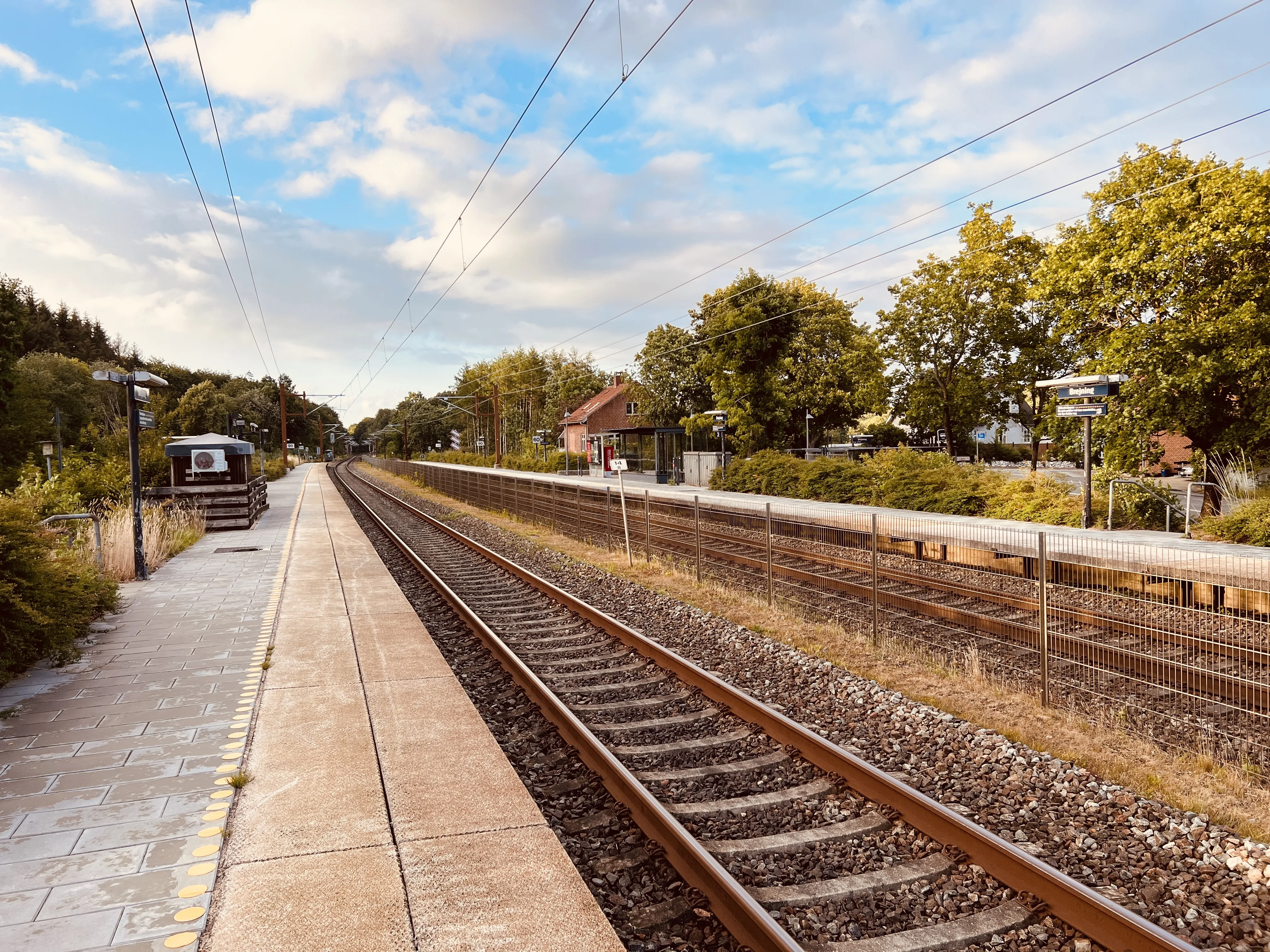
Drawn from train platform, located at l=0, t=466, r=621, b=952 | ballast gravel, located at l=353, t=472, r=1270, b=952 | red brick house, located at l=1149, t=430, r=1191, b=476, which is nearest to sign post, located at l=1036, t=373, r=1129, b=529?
ballast gravel, located at l=353, t=472, r=1270, b=952

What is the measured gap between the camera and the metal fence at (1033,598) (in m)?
5.64

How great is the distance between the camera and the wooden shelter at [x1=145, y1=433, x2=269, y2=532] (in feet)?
65.2

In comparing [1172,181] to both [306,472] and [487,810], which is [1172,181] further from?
[306,472]

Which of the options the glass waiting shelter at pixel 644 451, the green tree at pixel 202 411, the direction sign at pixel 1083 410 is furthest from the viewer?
the green tree at pixel 202 411

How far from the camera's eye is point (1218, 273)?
50.1ft

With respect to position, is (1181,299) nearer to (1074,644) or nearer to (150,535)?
(1074,644)

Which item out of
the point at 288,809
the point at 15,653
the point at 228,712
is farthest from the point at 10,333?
the point at 288,809

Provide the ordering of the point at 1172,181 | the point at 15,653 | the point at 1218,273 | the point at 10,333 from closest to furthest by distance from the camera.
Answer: the point at 15,653
the point at 1218,273
the point at 1172,181
the point at 10,333

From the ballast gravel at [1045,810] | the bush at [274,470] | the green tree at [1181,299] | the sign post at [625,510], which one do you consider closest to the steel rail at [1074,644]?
the ballast gravel at [1045,810]

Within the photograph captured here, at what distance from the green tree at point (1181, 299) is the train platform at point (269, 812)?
15.9 m

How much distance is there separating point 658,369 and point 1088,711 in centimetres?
4396

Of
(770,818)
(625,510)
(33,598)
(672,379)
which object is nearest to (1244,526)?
(625,510)

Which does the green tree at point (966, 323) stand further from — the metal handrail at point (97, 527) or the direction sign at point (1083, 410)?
the metal handrail at point (97, 527)

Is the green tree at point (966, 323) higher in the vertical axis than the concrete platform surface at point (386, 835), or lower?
higher
